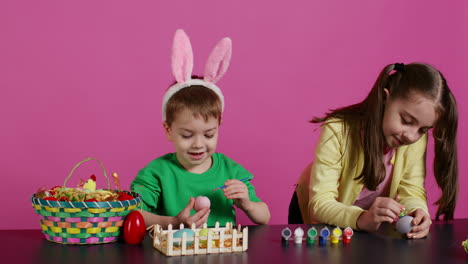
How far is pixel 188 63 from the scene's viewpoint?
1.83 m

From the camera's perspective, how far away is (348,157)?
2.01m

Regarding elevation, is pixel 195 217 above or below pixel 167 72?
below

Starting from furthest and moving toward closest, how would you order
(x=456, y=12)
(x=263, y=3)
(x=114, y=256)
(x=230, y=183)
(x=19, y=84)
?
(x=456, y=12)
(x=263, y=3)
(x=19, y=84)
(x=230, y=183)
(x=114, y=256)

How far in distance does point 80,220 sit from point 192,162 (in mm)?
540

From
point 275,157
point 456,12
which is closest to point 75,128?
point 275,157

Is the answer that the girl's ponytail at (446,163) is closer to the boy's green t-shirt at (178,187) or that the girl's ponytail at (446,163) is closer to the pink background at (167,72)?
the boy's green t-shirt at (178,187)

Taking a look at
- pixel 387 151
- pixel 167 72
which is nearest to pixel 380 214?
pixel 387 151

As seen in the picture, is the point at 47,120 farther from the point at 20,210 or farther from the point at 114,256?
the point at 114,256

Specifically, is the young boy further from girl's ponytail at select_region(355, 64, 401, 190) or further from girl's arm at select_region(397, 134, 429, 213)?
girl's arm at select_region(397, 134, 429, 213)

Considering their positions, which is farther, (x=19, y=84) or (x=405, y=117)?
(x=19, y=84)

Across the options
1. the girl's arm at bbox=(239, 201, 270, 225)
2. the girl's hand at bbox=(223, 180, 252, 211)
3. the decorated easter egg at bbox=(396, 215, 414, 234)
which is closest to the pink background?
the girl's arm at bbox=(239, 201, 270, 225)

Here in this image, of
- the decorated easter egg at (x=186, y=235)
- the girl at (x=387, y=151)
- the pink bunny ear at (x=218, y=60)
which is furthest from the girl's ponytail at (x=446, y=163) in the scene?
the decorated easter egg at (x=186, y=235)

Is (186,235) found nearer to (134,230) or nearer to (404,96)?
(134,230)

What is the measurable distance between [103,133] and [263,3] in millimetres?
876
